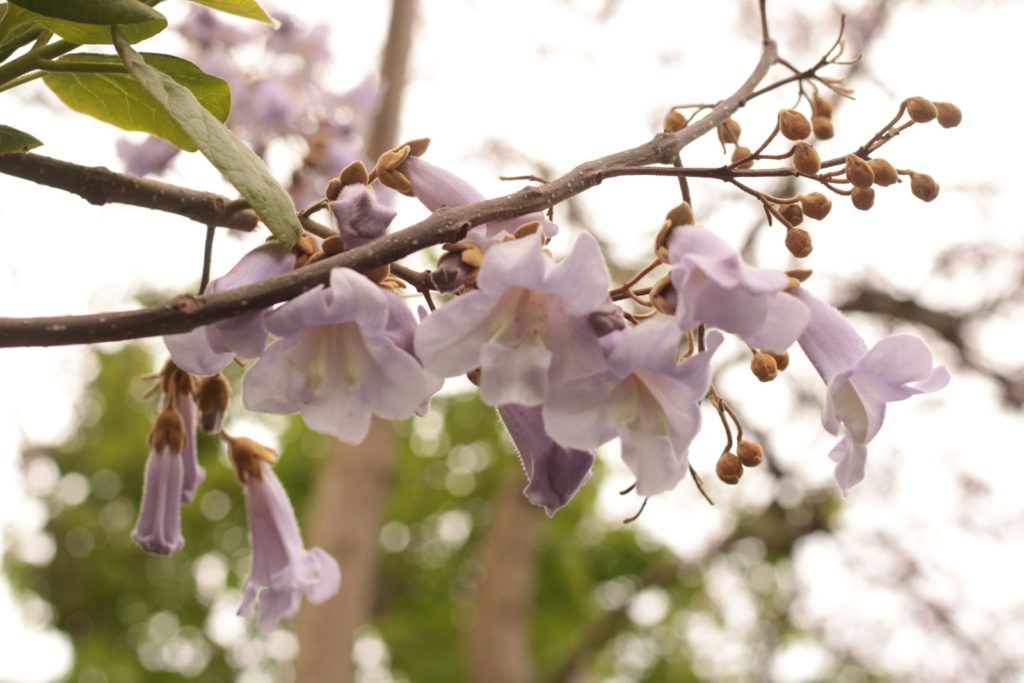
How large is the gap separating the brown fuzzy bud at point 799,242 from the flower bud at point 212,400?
1.76 ft

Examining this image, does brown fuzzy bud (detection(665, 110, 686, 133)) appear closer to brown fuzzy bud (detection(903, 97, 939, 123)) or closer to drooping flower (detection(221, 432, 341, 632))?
brown fuzzy bud (detection(903, 97, 939, 123))

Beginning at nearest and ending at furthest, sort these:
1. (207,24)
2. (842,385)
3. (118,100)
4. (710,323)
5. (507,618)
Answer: (710,323)
(842,385)
(118,100)
(207,24)
(507,618)

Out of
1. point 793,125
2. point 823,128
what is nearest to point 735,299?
point 793,125

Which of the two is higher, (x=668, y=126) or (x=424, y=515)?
(x=668, y=126)

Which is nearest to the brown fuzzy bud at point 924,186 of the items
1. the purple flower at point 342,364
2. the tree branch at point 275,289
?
the tree branch at point 275,289

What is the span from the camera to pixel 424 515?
35.0 ft

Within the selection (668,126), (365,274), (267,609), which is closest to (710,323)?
(365,274)

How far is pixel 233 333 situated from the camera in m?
0.66

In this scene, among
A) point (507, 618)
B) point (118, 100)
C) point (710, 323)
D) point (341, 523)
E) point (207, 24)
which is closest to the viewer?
point (710, 323)

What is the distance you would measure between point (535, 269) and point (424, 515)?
10235 mm

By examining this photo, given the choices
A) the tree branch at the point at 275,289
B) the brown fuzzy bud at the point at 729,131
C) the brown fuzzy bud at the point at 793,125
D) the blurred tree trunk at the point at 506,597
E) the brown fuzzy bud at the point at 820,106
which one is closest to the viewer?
the tree branch at the point at 275,289

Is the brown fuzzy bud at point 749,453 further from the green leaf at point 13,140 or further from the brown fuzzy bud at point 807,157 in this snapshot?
the green leaf at point 13,140

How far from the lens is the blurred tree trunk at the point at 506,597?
567 centimetres

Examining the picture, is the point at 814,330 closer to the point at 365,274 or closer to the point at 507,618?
the point at 365,274
